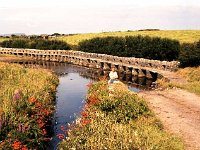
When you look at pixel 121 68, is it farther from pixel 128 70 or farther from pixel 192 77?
pixel 192 77

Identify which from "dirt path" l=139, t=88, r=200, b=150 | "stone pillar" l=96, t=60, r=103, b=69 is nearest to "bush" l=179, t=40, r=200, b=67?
"dirt path" l=139, t=88, r=200, b=150

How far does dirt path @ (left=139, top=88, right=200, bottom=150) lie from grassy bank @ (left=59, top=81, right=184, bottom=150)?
721mm

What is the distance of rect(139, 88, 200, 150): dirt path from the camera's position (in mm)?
17672

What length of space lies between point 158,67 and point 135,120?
36.7 metres

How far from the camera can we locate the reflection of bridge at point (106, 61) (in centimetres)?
5457

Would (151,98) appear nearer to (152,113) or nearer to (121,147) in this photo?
(152,113)

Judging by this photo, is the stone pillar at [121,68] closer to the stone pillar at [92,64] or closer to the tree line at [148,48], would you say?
the tree line at [148,48]

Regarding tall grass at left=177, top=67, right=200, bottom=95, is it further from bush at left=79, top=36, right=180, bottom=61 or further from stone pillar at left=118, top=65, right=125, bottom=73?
stone pillar at left=118, top=65, right=125, bottom=73

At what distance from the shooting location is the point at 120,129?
15.1m

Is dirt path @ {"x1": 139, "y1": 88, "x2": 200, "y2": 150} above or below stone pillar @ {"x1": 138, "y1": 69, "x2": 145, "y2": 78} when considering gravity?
above

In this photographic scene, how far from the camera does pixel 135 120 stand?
19375mm

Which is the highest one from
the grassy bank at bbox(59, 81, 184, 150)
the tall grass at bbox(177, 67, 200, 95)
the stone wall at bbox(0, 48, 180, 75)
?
the grassy bank at bbox(59, 81, 184, 150)

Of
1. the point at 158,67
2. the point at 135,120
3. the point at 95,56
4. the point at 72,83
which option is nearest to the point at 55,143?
the point at 135,120

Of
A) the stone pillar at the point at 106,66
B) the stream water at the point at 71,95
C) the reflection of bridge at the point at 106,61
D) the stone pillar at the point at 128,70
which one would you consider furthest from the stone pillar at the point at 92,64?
the stone pillar at the point at 128,70
